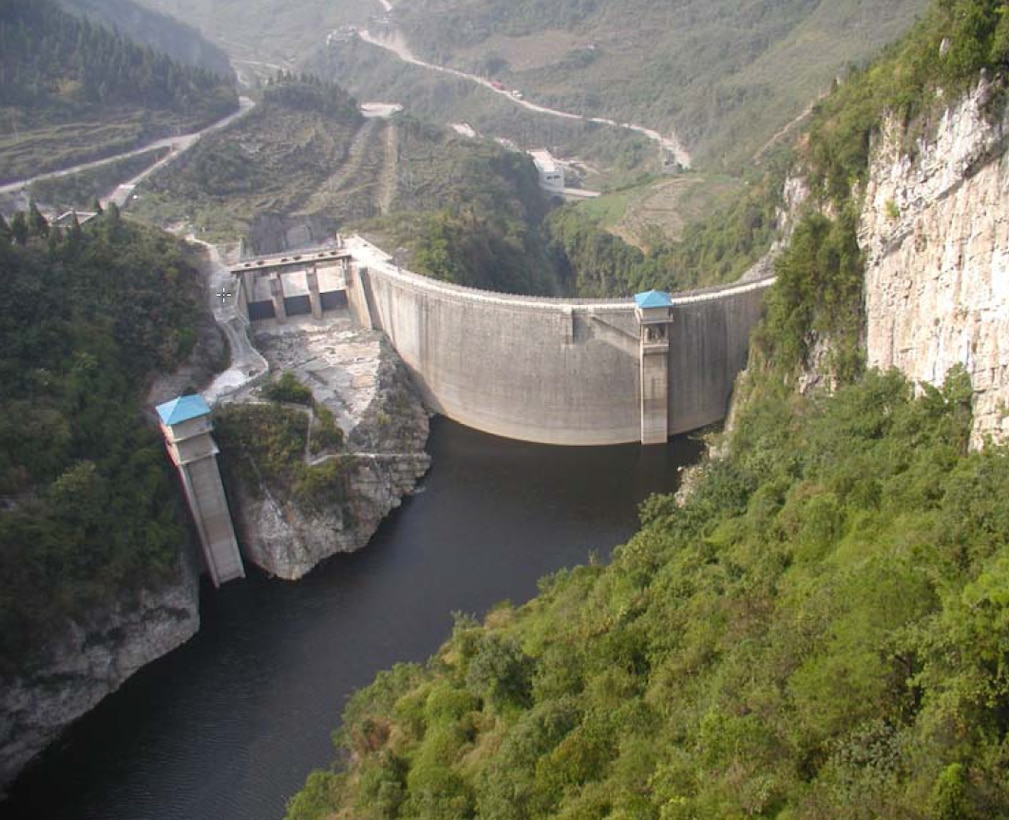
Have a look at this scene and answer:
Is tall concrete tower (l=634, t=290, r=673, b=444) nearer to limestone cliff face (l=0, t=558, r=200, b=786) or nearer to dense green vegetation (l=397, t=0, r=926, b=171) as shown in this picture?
limestone cliff face (l=0, t=558, r=200, b=786)

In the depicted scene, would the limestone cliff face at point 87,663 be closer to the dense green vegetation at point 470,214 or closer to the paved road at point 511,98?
the dense green vegetation at point 470,214

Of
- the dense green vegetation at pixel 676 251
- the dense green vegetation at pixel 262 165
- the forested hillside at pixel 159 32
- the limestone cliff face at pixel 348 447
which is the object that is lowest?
the limestone cliff face at pixel 348 447

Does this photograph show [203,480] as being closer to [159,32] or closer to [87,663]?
[87,663]

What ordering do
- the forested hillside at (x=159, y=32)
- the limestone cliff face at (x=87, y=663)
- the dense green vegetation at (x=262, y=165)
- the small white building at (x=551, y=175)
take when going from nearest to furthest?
the limestone cliff face at (x=87, y=663)
the dense green vegetation at (x=262, y=165)
the small white building at (x=551, y=175)
the forested hillside at (x=159, y=32)

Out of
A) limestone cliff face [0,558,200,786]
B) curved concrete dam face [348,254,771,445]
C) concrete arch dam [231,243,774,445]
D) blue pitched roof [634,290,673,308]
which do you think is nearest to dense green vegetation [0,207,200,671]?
limestone cliff face [0,558,200,786]

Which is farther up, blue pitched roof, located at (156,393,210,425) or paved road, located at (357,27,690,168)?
paved road, located at (357,27,690,168)

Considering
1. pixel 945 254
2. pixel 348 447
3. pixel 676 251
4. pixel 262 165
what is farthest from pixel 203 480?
pixel 262 165

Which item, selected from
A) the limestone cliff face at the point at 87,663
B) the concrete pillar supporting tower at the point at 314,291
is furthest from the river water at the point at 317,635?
the concrete pillar supporting tower at the point at 314,291
